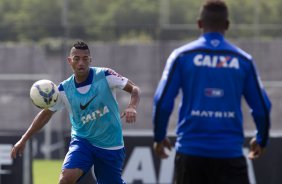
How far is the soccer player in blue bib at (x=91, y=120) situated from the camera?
30.3ft

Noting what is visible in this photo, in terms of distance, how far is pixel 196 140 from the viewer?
20.9 feet

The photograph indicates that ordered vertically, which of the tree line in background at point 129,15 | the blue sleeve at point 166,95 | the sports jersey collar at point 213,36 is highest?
the sports jersey collar at point 213,36

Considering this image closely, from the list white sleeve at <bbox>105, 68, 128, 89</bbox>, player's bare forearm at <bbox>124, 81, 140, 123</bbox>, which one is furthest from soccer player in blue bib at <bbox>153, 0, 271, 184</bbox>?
white sleeve at <bbox>105, 68, 128, 89</bbox>

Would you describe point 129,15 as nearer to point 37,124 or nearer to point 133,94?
point 37,124

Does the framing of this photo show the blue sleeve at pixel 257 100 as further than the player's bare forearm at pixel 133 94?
No

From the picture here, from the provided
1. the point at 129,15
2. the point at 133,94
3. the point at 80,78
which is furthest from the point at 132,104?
the point at 129,15

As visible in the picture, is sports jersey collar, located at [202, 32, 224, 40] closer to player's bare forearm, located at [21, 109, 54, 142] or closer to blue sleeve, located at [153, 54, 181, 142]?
blue sleeve, located at [153, 54, 181, 142]

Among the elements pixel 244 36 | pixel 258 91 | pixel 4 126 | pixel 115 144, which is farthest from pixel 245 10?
pixel 258 91

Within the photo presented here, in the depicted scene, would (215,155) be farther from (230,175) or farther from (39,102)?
(39,102)

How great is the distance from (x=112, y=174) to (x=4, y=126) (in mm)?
14944

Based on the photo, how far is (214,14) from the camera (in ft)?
21.1

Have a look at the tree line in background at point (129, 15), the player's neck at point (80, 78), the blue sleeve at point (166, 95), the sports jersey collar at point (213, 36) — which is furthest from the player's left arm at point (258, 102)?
the tree line in background at point (129, 15)

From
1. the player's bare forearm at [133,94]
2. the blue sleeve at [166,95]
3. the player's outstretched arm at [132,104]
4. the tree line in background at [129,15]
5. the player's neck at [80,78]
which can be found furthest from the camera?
the tree line in background at [129,15]

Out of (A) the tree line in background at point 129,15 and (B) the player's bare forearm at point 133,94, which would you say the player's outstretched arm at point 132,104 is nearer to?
(B) the player's bare forearm at point 133,94
